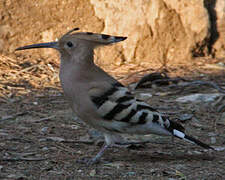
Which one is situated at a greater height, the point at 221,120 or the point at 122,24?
the point at 122,24

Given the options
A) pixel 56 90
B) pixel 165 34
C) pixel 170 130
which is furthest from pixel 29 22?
pixel 170 130

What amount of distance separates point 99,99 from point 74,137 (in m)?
0.79

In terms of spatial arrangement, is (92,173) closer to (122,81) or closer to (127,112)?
(127,112)

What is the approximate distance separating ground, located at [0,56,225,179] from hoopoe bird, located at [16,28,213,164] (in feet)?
0.69

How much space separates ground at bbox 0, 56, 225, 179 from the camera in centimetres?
288

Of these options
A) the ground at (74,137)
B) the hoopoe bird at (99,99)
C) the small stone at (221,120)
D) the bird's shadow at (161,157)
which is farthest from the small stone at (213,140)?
the hoopoe bird at (99,99)

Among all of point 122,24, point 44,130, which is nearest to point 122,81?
point 122,24

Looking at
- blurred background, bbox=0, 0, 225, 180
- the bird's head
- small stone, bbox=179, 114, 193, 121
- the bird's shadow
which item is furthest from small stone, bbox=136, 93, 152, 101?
the bird's head

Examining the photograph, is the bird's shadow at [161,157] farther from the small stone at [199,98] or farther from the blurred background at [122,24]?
the blurred background at [122,24]

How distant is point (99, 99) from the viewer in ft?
9.79

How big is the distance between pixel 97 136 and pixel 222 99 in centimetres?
155

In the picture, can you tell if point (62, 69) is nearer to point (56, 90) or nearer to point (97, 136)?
point (97, 136)

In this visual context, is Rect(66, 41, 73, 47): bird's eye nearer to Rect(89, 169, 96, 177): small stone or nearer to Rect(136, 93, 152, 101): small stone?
Rect(89, 169, 96, 177): small stone

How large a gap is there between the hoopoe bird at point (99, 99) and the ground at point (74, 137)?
0.21 meters
